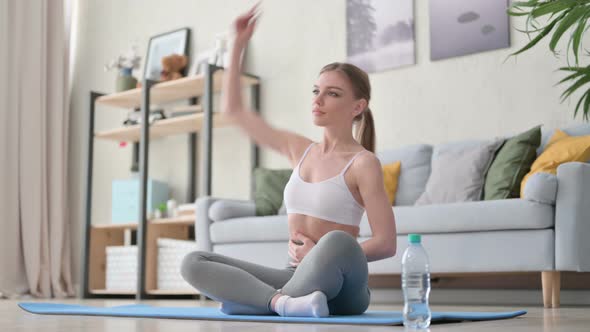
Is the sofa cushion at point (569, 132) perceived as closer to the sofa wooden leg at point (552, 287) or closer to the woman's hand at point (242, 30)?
the sofa wooden leg at point (552, 287)

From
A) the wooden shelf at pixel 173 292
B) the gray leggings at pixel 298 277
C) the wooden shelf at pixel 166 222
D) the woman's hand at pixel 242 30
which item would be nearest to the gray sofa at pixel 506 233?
the wooden shelf at pixel 173 292

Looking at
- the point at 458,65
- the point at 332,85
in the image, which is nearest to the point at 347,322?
the point at 332,85

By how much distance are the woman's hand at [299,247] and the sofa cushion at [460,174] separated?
6.02 feet

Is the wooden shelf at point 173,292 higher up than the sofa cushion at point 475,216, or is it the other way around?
the sofa cushion at point 475,216

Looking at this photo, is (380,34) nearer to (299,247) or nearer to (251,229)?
(251,229)

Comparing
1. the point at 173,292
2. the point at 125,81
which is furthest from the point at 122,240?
the point at 125,81

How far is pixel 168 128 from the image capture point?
543 cm

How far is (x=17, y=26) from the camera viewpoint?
552 cm

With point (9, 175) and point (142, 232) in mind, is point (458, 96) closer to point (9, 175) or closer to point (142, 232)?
point (142, 232)

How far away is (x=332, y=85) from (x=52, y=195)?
406 centimetres

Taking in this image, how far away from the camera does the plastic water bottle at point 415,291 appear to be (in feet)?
5.68

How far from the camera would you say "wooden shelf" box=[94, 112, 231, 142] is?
5.14 meters

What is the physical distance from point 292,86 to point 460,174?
1.66m

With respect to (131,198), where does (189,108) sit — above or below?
above
